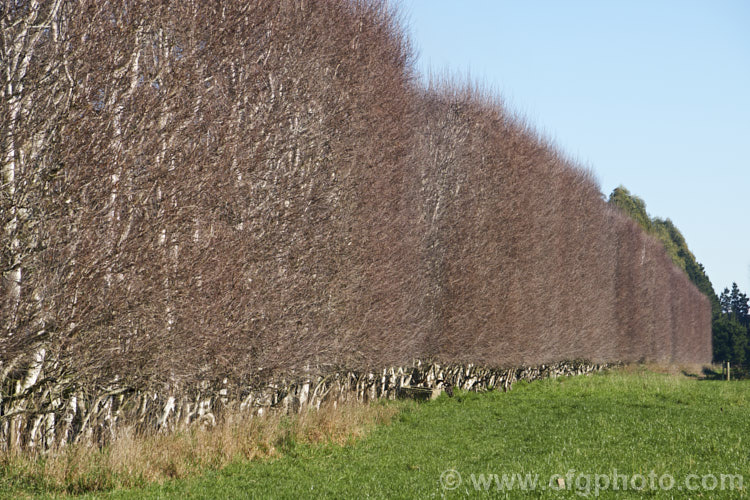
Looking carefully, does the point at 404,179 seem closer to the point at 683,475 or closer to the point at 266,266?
the point at 266,266

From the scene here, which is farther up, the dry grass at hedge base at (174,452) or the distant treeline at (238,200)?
the distant treeline at (238,200)

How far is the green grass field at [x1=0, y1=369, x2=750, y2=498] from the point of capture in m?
9.04

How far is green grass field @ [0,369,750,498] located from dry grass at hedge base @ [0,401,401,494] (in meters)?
0.30

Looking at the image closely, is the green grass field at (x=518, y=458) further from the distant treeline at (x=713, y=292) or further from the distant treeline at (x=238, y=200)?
the distant treeline at (x=713, y=292)

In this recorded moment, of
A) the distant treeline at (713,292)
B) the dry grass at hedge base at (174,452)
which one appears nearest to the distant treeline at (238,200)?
the dry grass at hedge base at (174,452)

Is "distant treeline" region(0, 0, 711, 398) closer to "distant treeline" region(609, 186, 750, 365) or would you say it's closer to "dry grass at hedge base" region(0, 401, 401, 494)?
"dry grass at hedge base" region(0, 401, 401, 494)

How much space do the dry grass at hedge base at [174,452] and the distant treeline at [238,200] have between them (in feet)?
2.93

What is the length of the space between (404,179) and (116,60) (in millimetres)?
10093

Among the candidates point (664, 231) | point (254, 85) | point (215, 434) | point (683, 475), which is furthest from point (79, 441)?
point (664, 231)

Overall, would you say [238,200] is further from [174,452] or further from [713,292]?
[713,292]

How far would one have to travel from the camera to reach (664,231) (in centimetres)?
8950

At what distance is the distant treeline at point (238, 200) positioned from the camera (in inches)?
340

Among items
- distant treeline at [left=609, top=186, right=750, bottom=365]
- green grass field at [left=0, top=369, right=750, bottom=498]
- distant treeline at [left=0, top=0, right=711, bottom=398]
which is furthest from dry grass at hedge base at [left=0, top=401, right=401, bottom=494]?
distant treeline at [left=609, top=186, right=750, bottom=365]

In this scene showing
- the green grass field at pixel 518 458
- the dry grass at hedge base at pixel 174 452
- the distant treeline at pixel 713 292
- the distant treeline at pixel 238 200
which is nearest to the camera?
the distant treeline at pixel 238 200
